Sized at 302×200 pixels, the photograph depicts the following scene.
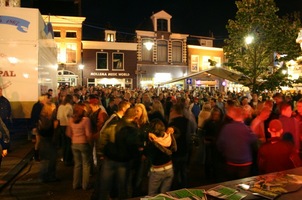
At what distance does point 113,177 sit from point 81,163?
158 centimetres

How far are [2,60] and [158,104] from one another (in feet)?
15.6

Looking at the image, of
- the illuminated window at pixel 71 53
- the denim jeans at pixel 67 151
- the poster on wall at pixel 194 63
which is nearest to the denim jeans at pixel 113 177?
the denim jeans at pixel 67 151

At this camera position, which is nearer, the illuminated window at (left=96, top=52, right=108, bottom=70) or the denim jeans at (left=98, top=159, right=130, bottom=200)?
the denim jeans at (left=98, top=159, right=130, bottom=200)

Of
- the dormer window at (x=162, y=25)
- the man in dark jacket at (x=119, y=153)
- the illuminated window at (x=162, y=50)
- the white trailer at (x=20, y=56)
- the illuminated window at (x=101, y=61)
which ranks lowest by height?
the man in dark jacket at (x=119, y=153)

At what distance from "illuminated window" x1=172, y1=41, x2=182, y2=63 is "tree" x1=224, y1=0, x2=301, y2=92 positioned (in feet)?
65.6

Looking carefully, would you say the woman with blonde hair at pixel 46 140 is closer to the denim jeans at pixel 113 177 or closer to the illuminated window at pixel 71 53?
the denim jeans at pixel 113 177

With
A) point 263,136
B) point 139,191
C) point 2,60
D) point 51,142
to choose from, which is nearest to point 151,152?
point 139,191

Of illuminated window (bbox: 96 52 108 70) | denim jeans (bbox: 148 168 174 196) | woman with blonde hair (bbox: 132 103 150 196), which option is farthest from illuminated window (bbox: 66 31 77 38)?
denim jeans (bbox: 148 168 174 196)

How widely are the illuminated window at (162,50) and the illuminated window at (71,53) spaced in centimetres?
989

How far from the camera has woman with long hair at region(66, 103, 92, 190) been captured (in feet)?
19.0

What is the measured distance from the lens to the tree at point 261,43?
14.5 metres

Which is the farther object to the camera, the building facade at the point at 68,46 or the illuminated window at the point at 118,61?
the illuminated window at the point at 118,61

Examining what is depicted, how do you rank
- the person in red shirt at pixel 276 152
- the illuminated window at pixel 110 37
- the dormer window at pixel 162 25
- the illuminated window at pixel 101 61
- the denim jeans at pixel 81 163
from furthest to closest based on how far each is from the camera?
the dormer window at pixel 162 25
the illuminated window at pixel 110 37
the illuminated window at pixel 101 61
the denim jeans at pixel 81 163
the person in red shirt at pixel 276 152

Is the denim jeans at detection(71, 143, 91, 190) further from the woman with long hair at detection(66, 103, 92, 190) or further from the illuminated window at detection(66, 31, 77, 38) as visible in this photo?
the illuminated window at detection(66, 31, 77, 38)
